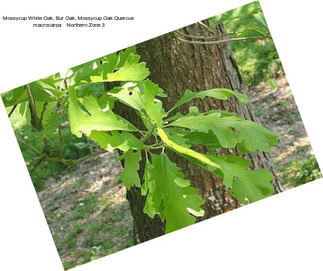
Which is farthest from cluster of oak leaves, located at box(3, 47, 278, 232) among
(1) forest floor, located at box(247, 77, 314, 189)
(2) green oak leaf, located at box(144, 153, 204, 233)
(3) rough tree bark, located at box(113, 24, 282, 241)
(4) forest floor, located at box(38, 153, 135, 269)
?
(4) forest floor, located at box(38, 153, 135, 269)

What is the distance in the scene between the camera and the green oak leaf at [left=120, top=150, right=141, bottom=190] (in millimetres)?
1003

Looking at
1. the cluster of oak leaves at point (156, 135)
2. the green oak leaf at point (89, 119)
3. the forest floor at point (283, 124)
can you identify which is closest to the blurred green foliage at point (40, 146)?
the forest floor at point (283, 124)

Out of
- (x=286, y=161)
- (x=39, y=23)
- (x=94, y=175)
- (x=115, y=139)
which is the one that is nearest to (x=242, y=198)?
(x=115, y=139)

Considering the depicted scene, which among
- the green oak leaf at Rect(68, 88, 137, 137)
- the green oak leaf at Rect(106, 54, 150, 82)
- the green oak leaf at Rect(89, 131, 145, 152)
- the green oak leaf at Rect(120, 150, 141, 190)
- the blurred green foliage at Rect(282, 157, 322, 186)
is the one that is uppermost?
the green oak leaf at Rect(106, 54, 150, 82)

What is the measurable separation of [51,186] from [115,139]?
2.25 m

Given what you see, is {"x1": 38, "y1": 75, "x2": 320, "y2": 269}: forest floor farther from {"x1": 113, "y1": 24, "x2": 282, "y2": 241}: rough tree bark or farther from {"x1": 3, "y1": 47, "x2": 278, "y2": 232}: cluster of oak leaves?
{"x1": 3, "y1": 47, "x2": 278, "y2": 232}: cluster of oak leaves

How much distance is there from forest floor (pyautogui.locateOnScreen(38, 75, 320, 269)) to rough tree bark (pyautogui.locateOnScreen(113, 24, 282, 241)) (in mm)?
1121

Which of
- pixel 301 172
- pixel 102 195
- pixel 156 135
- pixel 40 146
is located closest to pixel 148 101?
pixel 156 135

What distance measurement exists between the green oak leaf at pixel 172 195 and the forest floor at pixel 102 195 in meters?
1.49

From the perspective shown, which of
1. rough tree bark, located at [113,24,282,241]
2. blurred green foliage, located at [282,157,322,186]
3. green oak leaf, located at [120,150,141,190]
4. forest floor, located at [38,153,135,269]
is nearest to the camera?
green oak leaf, located at [120,150,141,190]

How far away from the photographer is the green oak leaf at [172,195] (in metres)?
0.96

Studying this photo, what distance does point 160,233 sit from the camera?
4.51 feet

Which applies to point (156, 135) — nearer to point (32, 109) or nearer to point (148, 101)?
point (148, 101)

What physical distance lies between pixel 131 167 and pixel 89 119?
0.51ft
